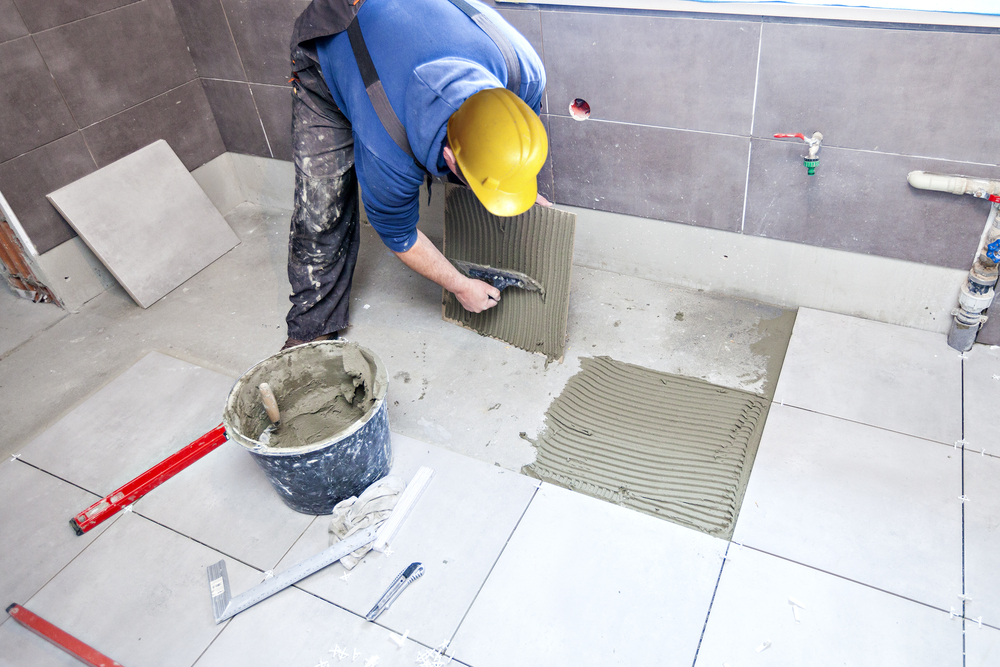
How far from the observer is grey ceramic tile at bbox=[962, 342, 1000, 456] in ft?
6.21

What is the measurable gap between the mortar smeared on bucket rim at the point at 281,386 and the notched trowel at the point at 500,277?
578mm

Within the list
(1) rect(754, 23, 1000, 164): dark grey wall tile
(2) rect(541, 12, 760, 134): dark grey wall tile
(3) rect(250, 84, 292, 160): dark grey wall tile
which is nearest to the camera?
(1) rect(754, 23, 1000, 164): dark grey wall tile

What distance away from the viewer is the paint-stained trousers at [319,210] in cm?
209

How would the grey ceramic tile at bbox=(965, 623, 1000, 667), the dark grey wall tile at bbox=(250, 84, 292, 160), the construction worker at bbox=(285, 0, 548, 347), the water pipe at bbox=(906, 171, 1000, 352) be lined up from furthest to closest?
the dark grey wall tile at bbox=(250, 84, 292, 160), the water pipe at bbox=(906, 171, 1000, 352), the construction worker at bbox=(285, 0, 548, 347), the grey ceramic tile at bbox=(965, 623, 1000, 667)

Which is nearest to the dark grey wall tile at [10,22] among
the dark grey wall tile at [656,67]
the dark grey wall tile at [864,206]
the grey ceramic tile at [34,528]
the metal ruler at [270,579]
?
the grey ceramic tile at [34,528]

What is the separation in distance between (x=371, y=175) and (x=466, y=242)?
62 cm

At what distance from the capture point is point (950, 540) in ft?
5.49

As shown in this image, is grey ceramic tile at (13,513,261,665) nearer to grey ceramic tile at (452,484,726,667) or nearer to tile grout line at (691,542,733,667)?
Answer: grey ceramic tile at (452,484,726,667)

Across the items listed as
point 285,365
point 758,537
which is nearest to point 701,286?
point 758,537

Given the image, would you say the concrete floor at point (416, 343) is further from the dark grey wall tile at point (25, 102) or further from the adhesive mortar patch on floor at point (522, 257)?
→ the dark grey wall tile at point (25, 102)

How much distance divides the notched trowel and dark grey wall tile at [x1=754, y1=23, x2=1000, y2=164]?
0.88 m

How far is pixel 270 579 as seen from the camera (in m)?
1.73

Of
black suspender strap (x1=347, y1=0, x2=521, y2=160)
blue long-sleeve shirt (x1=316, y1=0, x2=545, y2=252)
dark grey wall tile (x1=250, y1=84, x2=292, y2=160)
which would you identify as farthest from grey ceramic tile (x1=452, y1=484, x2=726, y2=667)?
dark grey wall tile (x1=250, y1=84, x2=292, y2=160)

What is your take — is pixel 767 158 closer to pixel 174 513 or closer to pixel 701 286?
pixel 701 286
